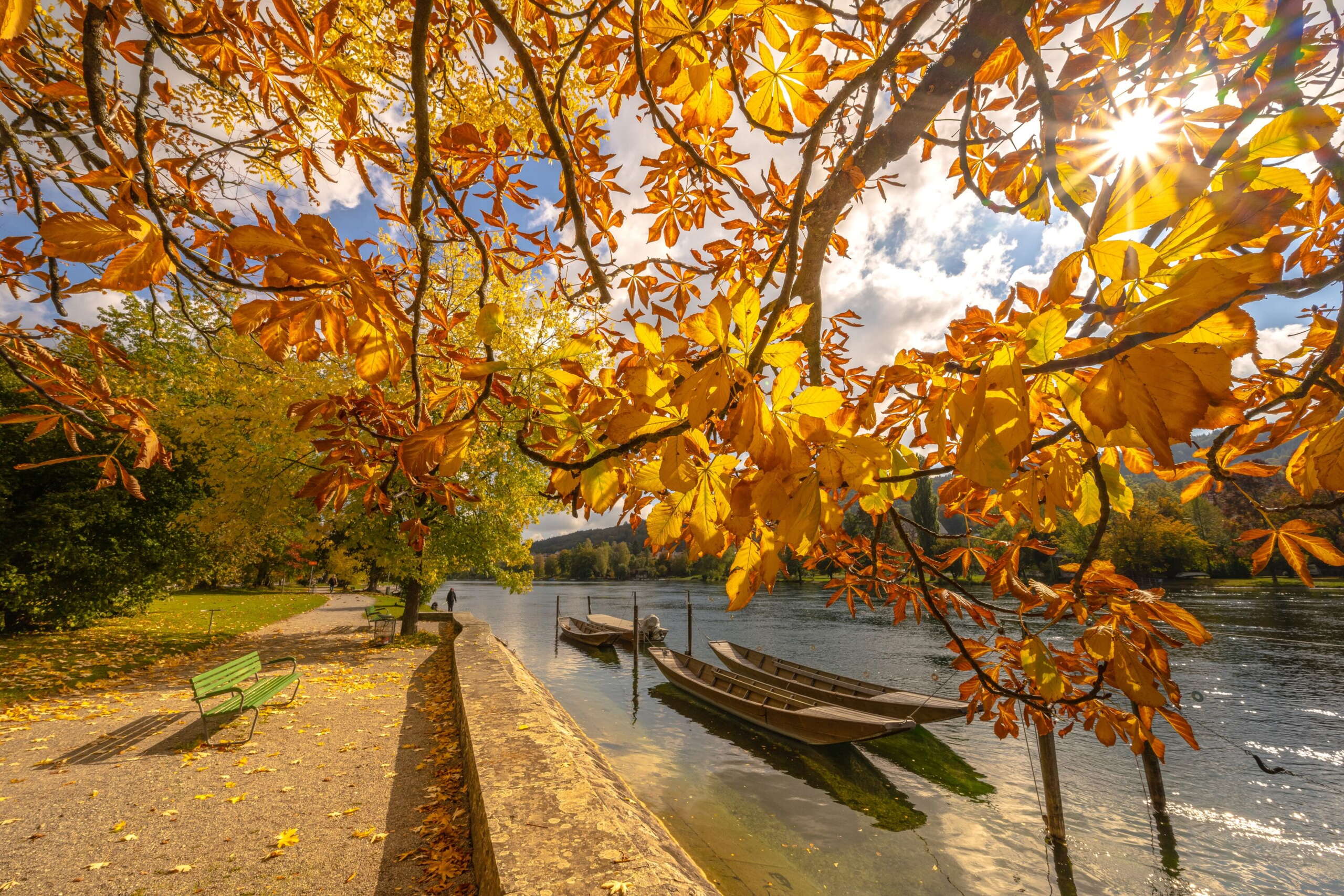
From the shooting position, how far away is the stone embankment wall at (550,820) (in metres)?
2.33

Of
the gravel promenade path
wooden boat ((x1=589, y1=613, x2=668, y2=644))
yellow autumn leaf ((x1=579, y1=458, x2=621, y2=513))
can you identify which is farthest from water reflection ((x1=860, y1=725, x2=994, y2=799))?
wooden boat ((x1=589, y1=613, x2=668, y2=644))

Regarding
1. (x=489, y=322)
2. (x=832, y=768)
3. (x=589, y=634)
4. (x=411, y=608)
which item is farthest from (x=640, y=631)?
(x=489, y=322)

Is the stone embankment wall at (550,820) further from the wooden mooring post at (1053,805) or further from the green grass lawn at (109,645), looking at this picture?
the green grass lawn at (109,645)

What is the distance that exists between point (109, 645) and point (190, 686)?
4.69 meters

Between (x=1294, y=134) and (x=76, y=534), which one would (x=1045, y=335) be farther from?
(x=76, y=534)

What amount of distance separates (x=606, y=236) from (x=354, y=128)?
118 centimetres

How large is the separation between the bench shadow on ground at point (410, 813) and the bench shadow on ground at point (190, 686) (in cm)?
167

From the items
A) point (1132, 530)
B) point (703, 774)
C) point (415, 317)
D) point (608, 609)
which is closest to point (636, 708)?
point (703, 774)

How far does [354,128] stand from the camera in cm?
177

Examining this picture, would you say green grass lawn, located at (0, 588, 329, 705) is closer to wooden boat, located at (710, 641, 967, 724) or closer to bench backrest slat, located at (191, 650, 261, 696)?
bench backrest slat, located at (191, 650, 261, 696)

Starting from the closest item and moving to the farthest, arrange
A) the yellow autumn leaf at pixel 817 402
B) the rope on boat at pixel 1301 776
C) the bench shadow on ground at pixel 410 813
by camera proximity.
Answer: the yellow autumn leaf at pixel 817 402, the bench shadow on ground at pixel 410 813, the rope on boat at pixel 1301 776

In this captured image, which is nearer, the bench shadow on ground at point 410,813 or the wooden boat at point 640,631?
the bench shadow on ground at point 410,813

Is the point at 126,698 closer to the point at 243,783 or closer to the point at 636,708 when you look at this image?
the point at 243,783

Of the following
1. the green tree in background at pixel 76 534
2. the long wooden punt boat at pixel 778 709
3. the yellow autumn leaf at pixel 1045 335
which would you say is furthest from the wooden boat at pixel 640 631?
the yellow autumn leaf at pixel 1045 335
